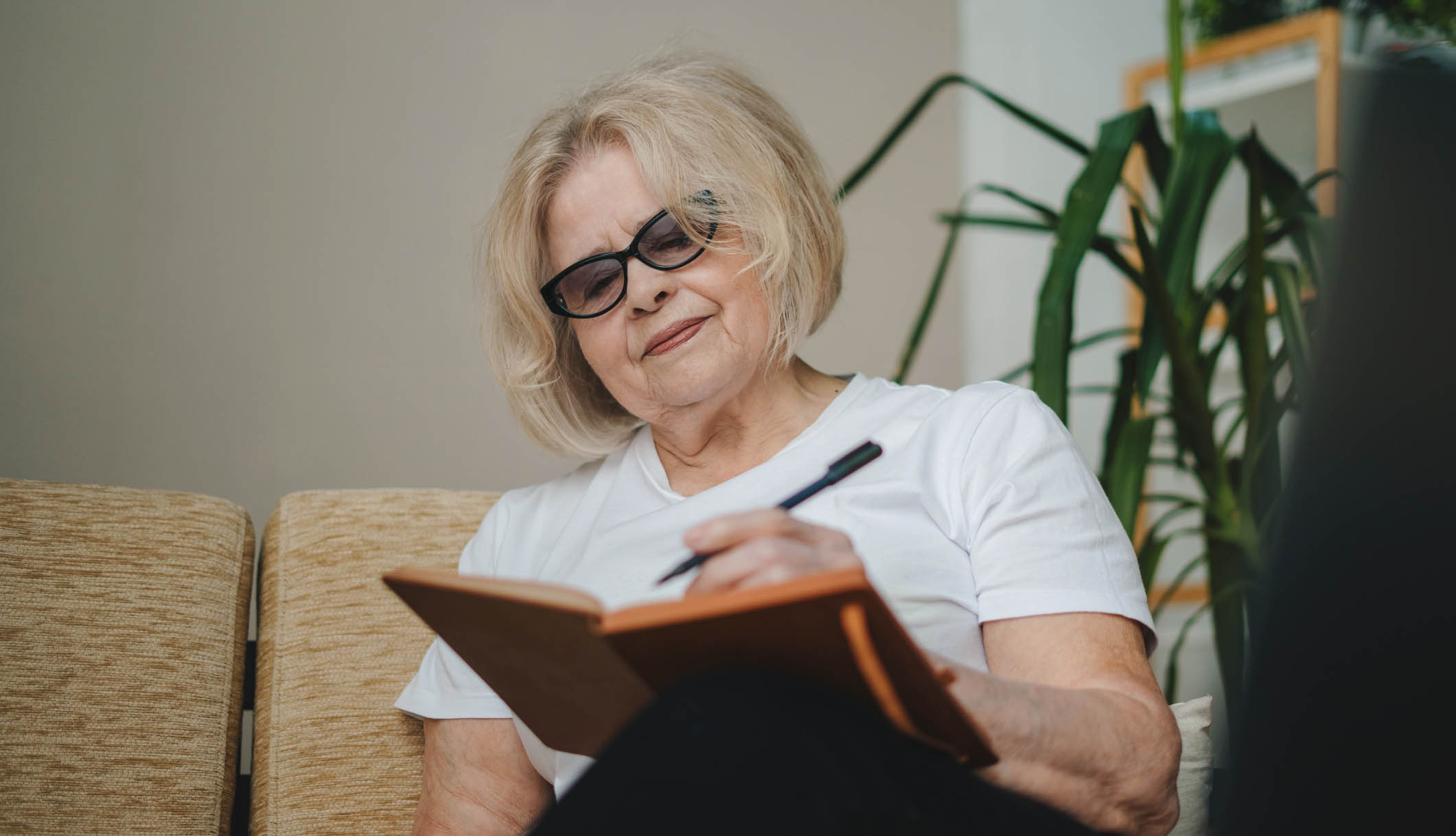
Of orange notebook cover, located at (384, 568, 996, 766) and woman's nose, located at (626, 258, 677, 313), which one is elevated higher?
woman's nose, located at (626, 258, 677, 313)

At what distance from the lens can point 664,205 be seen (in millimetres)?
1076

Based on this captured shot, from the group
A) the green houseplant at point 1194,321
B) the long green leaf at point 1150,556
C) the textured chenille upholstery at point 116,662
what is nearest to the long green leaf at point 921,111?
the green houseplant at point 1194,321

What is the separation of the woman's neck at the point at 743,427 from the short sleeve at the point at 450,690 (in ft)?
0.83

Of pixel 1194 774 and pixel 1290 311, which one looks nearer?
pixel 1194 774

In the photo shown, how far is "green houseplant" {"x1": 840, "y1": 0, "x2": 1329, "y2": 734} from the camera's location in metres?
1.30

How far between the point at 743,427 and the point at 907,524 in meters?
0.27

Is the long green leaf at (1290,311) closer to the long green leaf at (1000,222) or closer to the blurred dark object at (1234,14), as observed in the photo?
the long green leaf at (1000,222)

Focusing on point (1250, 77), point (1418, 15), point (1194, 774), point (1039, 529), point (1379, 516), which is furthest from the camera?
point (1250, 77)

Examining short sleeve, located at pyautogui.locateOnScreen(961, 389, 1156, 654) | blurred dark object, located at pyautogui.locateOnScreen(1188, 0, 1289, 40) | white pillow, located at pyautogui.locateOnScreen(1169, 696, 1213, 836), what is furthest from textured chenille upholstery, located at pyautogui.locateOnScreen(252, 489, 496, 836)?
blurred dark object, located at pyautogui.locateOnScreen(1188, 0, 1289, 40)

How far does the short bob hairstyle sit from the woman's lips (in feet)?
0.27

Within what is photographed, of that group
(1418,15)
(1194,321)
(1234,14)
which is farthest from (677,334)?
(1234,14)

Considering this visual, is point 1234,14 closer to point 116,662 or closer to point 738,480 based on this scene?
point 738,480

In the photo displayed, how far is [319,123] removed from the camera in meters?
1.85

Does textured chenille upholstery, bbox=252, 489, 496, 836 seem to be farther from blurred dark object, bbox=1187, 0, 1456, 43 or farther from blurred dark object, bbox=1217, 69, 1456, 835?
blurred dark object, bbox=1187, 0, 1456, 43
